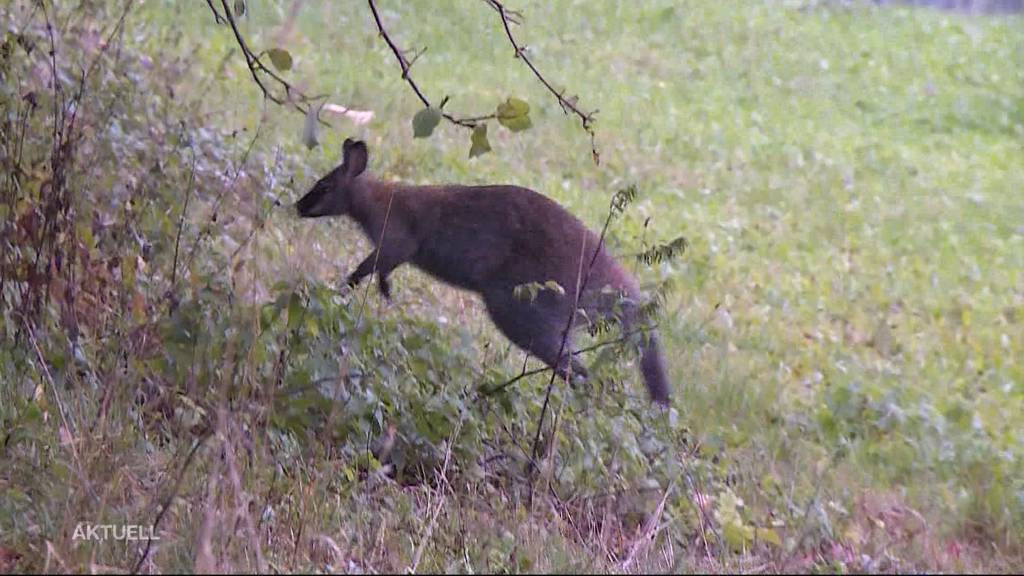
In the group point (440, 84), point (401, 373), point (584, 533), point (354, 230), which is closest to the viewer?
point (584, 533)

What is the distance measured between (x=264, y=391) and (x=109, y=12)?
6.45 metres

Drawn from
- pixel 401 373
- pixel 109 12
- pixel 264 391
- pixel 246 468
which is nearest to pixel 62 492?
pixel 246 468

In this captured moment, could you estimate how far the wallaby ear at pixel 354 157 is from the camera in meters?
5.95

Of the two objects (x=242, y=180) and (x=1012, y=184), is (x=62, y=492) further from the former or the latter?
(x=1012, y=184)

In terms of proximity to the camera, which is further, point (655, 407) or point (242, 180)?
point (242, 180)

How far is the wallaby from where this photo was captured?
559cm

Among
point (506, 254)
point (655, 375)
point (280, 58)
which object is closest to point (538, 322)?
point (506, 254)

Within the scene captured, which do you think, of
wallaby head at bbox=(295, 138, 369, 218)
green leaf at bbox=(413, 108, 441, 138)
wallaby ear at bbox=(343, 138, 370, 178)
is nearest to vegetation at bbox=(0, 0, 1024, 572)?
green leaf at bbox=(413, 108, 441, 138)

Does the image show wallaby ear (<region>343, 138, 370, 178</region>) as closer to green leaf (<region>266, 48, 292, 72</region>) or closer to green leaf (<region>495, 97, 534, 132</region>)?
green leaf (<region>266, 48, 292, 72</region>)

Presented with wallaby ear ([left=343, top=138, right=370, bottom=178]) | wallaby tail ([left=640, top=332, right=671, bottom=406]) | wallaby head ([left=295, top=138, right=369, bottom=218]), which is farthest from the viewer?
wallaby head ([left=295, top=138, right=369, bottom=218])

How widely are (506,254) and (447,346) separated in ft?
3.47

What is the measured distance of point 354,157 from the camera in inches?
238

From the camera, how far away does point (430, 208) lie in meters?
6.02

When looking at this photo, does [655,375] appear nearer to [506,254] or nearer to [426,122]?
[506,254]
